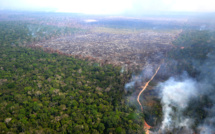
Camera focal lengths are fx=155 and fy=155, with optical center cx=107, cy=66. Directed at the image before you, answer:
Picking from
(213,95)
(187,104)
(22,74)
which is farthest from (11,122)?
(213,95)

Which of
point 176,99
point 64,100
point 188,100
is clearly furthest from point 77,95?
point 188,100

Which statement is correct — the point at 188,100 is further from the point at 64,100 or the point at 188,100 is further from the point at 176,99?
the point at 64,100

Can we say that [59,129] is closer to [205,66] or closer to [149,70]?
[149,70]

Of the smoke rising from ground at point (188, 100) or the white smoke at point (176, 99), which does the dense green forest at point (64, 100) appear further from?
the smoke rising from ground at point (188, 100)

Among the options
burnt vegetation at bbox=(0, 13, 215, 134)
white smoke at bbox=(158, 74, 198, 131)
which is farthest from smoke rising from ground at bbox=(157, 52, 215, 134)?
burnt vegetation at bbox=(0, 13, 215, 134)

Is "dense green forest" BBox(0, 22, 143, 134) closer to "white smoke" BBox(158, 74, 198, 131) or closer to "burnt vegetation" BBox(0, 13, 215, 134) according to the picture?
"burnt vegetation" BBox(0, 13, 215, 134)
